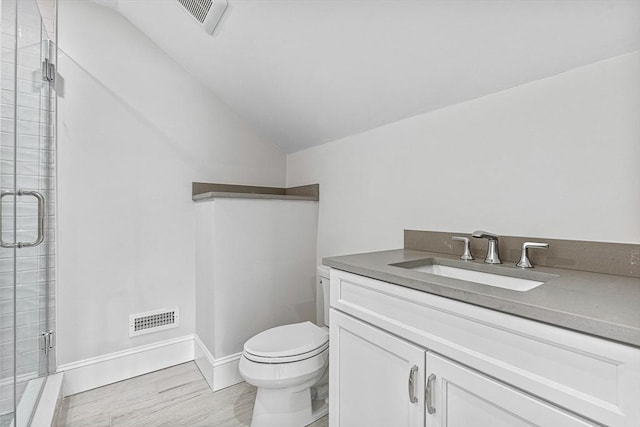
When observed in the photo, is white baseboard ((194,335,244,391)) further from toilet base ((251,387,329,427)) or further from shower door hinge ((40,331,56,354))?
shower door hinge ((40,331,56,354))

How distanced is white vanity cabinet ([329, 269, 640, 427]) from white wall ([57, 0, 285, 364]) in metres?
1.43

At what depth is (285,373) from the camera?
1444mm

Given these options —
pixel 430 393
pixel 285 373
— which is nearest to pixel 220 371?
pixel 285 373

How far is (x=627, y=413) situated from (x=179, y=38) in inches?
98.0

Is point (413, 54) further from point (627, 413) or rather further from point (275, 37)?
point (627, 413)

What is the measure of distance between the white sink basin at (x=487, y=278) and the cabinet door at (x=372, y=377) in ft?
1.27

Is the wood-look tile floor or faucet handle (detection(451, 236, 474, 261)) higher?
faucet handle (detection(451, 236, 474, 261))

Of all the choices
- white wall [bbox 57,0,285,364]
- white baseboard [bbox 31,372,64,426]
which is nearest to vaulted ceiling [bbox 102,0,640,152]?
white wall [bbox 57,0,285,364]

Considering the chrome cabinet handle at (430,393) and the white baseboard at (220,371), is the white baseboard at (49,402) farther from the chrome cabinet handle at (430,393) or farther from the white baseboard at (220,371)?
the chrome cabinet handle at (430,393)

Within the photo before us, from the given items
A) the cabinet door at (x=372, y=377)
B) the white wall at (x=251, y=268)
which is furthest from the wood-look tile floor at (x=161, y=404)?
the cabinet door at (x=372, y=377)

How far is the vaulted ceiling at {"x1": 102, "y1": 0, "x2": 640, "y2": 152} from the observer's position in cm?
104

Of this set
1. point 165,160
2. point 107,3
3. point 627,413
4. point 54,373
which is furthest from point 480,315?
point 107,3

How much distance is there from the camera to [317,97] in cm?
188

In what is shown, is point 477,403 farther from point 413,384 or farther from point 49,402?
point 49,402
